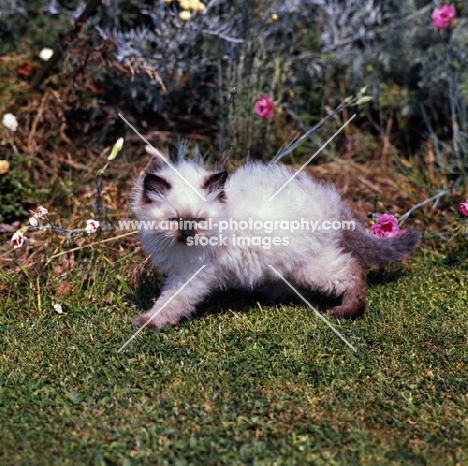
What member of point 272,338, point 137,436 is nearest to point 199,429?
point 137,436

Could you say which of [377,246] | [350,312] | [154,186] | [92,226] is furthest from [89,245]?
[377,246]

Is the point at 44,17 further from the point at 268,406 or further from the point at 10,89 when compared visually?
the point at 268,406

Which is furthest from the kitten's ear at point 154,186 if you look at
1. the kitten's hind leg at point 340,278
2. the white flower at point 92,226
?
the kitten's hind leg at point 340,278

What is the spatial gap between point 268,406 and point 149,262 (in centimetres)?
172

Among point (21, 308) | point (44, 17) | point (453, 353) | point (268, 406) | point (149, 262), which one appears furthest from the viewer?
point (44, 17)

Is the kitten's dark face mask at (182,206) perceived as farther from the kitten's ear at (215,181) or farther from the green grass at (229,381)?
the green grass at (229,381)

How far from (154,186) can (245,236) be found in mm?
628

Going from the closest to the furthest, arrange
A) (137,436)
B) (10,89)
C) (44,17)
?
(137,436) < (10,89) < (44,17)

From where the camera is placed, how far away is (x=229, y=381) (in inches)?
139

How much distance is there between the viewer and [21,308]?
439 cm

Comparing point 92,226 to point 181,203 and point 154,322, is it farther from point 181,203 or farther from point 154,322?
point 181,203

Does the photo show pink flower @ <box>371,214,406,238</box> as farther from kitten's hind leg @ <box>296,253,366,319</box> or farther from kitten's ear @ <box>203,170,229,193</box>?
kitten's ear @ <box>203,170,229,193</box>

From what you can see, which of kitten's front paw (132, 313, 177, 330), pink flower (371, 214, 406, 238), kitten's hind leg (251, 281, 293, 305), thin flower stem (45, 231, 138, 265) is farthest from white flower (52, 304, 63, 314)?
pink flower (371, 214, 406, 238)

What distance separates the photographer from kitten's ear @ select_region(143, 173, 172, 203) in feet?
12.2
